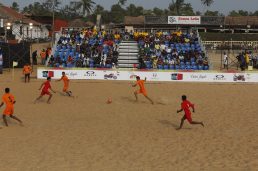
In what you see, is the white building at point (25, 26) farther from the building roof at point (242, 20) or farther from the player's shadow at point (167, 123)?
the player's shadow at point (167, 123)

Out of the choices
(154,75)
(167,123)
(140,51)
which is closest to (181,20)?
(140,51)

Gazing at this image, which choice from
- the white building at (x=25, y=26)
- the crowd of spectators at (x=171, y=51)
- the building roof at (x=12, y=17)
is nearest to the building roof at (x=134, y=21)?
the white building at (x=25, y=26)

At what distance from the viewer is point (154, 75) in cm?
2888

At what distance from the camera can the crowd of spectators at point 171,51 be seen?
33.2 m

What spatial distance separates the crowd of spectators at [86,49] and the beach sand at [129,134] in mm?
9701

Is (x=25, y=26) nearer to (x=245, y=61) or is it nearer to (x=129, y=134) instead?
(x=245, y=61)

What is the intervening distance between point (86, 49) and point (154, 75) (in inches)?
340

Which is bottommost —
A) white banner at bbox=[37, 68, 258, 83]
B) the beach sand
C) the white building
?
the beach sand

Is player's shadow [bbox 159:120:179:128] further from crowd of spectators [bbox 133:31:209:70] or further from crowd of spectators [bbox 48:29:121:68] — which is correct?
crowd of spectators [bbox 48:29:121:68]

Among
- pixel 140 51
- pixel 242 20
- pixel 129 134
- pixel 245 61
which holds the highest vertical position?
pixel 242 20

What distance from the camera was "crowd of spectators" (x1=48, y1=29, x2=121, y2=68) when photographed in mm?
33438

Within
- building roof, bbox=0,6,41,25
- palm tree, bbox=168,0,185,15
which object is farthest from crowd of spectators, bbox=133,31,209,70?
palm tree, bbox=168,0,185,15

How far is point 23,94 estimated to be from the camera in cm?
2280

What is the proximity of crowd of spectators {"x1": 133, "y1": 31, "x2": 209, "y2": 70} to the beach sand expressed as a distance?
949 cm
